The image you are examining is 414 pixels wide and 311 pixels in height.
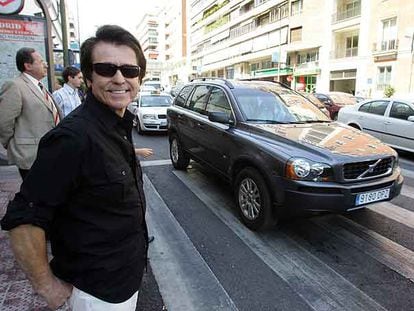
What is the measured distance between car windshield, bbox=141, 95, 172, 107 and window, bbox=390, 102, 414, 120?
8.02 m

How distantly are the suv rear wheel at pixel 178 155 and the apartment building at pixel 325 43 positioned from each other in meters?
26.6

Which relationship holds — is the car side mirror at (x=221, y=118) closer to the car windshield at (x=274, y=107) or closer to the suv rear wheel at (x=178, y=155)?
the car windshield at (x=274, y=107)

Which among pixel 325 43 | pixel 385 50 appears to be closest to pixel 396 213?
pixel 385 50

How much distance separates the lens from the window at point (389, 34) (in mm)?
29328

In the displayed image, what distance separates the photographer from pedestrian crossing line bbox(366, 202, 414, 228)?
15.3 ft

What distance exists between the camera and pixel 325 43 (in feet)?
124

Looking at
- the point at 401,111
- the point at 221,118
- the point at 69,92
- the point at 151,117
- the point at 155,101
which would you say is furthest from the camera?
the point at 155,101

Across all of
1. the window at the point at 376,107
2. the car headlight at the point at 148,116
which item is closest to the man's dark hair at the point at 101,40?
the window at the point at 376,107

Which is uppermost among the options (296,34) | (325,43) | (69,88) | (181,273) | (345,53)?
(296,34)

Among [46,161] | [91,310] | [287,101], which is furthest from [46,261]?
[287,101]

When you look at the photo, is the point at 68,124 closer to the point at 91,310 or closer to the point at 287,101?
the point at 91,310

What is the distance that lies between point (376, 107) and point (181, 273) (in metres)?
8.37

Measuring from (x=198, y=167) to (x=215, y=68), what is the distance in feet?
227

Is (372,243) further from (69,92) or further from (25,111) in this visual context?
(69,92)
